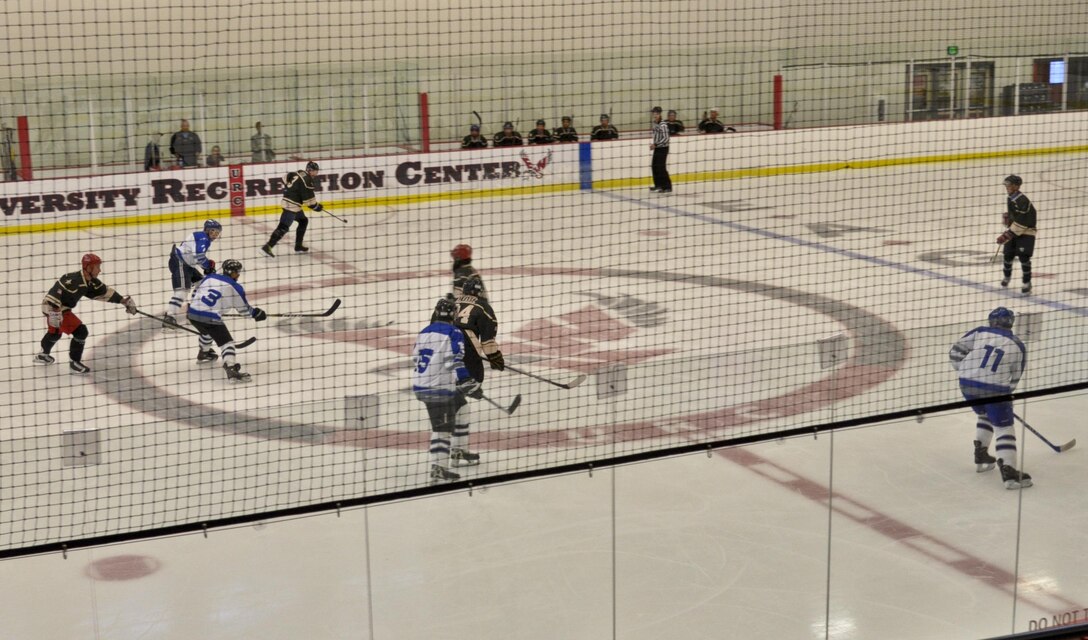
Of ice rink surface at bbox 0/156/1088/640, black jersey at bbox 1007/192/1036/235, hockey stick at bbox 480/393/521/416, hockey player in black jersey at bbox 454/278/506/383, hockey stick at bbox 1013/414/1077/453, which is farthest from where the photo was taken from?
black jersey at bbox 1007/192/1036/235

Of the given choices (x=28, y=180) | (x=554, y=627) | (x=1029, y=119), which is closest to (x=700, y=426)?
(x=554, y=627)

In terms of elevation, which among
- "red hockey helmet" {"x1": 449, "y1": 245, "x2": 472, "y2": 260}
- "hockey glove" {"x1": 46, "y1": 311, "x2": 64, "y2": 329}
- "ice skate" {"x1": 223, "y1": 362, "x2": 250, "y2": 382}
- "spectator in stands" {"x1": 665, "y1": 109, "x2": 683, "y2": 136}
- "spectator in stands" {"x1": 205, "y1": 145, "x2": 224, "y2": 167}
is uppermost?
"spectator in stands" {"x1": 665, "y1": 109, "x2": 683, "y2": 136}

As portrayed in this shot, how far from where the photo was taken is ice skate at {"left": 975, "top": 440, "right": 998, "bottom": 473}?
5750 mm

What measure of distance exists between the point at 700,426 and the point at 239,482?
2.20m

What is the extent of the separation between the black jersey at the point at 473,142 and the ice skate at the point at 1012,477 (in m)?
10.7

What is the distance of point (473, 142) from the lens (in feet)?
51.7

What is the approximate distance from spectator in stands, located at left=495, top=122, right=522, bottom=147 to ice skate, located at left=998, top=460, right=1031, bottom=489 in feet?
35.8

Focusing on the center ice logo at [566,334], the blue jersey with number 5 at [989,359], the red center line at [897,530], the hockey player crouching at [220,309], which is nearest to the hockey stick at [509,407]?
the red center line at [897,530]

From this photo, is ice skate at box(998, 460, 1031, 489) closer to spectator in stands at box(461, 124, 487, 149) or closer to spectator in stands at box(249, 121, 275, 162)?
spectator in stands at box(461, 124, 487, 149)

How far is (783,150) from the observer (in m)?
16.3

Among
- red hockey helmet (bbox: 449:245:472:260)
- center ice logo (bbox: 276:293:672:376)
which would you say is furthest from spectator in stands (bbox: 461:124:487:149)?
red hockey helmet (bbox: 449:245:472:260)

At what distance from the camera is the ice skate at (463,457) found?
5559 mm

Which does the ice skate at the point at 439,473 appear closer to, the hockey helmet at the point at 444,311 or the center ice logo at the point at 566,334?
the hockey helmet at the point at 444,311

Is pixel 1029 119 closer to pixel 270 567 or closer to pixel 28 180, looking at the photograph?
pixel 28 180
